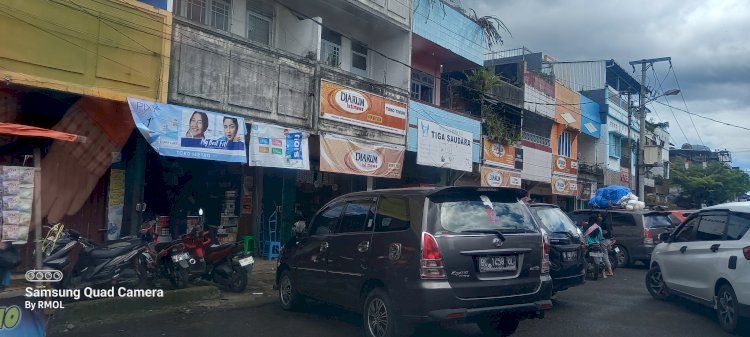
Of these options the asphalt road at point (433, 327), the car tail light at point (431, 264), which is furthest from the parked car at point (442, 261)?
the asphalt road at point (433, 327)

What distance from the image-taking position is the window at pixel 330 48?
15.2 meters

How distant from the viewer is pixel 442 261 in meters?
5.44

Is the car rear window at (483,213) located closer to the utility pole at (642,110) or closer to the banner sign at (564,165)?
the banner sign at (564,165)

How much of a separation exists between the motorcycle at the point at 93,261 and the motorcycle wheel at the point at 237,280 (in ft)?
5.39

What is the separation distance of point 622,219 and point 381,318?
1108 cm

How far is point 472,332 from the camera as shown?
676cm

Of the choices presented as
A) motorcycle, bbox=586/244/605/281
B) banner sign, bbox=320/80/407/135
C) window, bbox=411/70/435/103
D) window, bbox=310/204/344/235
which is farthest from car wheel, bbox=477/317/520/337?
window, bbox=411/70/435/103

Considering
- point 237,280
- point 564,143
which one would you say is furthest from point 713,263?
point 564,143

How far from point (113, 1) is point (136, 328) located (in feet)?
18.2

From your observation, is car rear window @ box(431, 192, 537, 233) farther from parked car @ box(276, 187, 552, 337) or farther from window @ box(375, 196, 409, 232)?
window @ box(375, 196, 409, 232)

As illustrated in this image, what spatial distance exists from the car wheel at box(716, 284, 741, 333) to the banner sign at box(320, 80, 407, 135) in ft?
28.8

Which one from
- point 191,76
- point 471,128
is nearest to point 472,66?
point 471,128

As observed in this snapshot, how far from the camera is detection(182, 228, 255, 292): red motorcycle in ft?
28.9

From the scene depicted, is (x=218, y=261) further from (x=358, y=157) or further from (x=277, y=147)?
(x=358, y=157)
